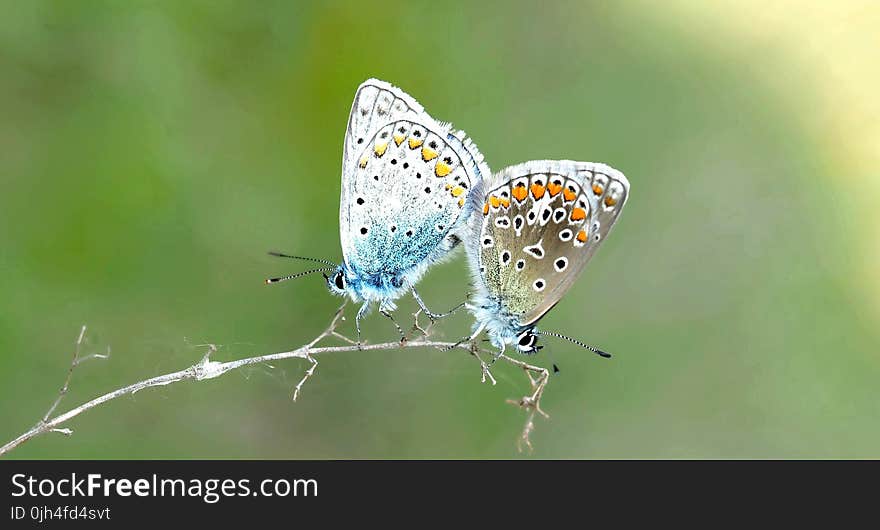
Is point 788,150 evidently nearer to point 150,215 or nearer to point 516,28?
point 516,28

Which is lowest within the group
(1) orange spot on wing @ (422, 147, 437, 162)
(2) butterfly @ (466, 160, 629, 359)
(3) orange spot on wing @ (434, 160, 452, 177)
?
(2) butterfly @ (466, 160, 629, 359)

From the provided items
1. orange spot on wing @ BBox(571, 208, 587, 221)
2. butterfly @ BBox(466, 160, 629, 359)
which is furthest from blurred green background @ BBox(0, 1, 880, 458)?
orange spot on wing @ BBox(571, 208, 587, 221)

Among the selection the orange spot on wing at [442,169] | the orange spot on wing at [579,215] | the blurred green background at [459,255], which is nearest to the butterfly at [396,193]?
the orange spot on wing at [442,169]

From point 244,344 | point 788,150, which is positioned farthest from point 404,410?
point 788,150

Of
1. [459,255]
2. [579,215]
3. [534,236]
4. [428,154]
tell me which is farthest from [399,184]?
[579,215]

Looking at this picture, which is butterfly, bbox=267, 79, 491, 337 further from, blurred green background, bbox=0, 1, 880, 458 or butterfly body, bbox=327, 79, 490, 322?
blurred green background, bbox=0, 1, 880, 458

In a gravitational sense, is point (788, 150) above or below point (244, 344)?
above
